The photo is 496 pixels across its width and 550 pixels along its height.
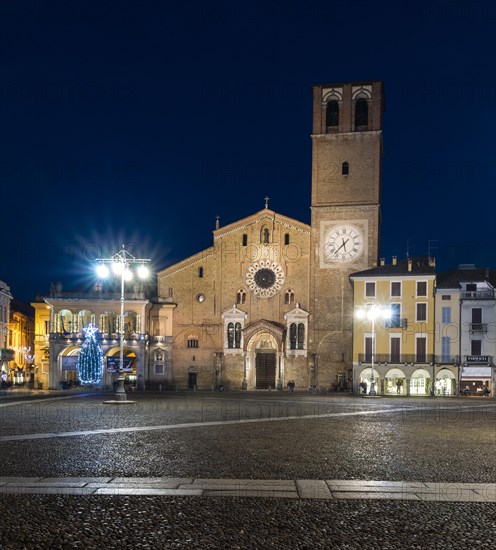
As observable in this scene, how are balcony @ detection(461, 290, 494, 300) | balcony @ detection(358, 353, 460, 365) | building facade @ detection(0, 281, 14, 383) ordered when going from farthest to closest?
1. building facade @ detection(0, 281, 14, 383)
2. balcony @ detection(358, 353, 460, 365)
3. balcony @ detection(461, 290, 494, 300)

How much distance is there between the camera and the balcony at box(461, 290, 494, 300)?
54938 millimetres

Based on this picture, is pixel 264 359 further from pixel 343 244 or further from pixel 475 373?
pixel 475 373

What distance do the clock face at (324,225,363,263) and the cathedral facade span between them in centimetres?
9

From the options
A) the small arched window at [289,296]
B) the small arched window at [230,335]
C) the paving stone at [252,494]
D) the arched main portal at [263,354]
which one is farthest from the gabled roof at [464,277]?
the paving stone at [252,494]

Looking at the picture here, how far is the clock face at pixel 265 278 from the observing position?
62.6m

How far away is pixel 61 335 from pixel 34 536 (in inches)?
2229

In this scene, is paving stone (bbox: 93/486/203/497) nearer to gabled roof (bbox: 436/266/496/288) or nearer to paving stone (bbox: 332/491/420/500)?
paving stone (bbox: 332/491/420/500)

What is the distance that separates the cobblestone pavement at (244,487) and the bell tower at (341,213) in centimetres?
3889

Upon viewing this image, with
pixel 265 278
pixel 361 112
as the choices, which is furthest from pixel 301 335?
pixel 361 112

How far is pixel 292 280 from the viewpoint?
205 feet

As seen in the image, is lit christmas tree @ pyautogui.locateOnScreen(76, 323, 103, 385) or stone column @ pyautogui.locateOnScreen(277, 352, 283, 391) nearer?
lit christmas tree @ pyautogui.locateOnScreen(76, 323, 103, 385)

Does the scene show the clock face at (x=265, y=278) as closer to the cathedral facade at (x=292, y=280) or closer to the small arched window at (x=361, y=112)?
the cathedral facade at (x=292, y=280)

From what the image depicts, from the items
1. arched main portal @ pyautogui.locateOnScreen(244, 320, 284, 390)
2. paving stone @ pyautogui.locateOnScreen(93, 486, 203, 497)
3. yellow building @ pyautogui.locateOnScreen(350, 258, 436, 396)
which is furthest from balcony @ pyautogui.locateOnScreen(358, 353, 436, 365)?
paving stone @ pyautogui.locateOnScreen(93, 486, 203, 497)

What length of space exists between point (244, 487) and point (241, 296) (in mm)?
52251
